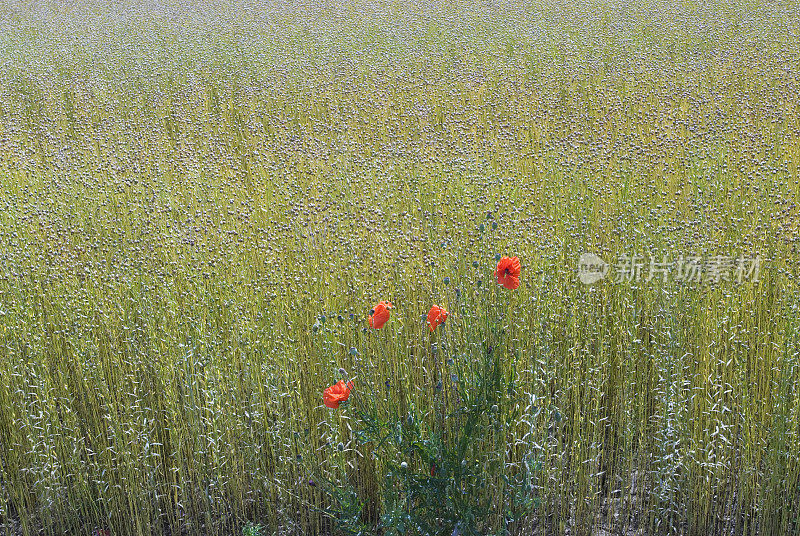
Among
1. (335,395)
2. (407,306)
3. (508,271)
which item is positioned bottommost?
(407,306)

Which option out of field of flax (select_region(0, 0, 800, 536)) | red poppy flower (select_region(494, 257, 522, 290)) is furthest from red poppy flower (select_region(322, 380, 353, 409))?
red poppy flower (select_region(494, 257, 522, 290))

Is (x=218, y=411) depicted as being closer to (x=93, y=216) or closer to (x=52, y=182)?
(x=93, y=216)

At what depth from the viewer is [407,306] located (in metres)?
3.51

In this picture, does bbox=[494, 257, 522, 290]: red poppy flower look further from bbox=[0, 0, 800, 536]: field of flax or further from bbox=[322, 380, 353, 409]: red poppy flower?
bbox=[322, 380, 353, 409]: red poppy flower

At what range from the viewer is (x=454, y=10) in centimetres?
1166

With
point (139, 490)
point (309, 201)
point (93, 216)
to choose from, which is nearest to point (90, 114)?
point (93, 216)

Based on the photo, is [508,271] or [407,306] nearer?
[508,271]

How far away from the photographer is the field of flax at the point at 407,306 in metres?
2.67

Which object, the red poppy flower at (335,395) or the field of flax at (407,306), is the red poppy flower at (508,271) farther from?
the red poppy flower at (335,395)

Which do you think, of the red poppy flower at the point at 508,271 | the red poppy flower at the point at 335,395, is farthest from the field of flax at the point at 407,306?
the red poppy flower at the point at 508,271

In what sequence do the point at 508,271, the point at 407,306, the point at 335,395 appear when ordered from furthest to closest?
the point at 407,306 → the point at 508,271 → the point at 335,395

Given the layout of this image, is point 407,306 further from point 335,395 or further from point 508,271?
point 335,395

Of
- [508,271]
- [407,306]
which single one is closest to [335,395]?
[508,271]

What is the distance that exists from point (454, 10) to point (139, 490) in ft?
33.3
